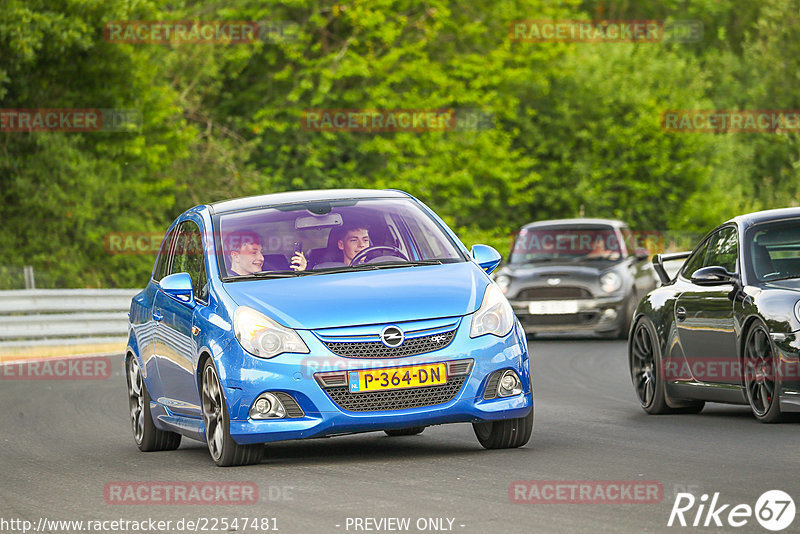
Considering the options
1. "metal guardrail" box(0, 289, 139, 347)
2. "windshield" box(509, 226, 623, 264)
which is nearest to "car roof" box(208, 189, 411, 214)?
"windshield" box(509, 226, 623, 264)

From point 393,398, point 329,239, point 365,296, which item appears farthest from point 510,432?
point 329,239

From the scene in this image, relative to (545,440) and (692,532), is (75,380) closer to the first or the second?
(545,440)

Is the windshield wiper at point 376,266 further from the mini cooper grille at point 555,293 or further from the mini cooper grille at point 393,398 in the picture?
the mini cooper grille at point 555,293

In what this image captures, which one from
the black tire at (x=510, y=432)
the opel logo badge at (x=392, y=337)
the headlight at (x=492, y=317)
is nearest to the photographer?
the opel logo badge at (x=392, y=337)

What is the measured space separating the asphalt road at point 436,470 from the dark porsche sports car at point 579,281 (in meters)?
9.00

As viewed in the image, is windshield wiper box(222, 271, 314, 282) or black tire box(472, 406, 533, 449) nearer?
black tire box(472, 406, 533, 449)

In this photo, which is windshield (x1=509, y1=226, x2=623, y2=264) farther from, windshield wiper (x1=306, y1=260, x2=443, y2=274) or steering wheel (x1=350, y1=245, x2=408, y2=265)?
windshield wiper (x1=306, y1=260, x2=443, y2=274)

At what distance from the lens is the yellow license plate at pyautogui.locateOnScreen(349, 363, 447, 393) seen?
898cm

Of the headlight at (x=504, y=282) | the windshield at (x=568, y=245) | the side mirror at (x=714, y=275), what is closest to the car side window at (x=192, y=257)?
the side mirror at (x=714, y=275)

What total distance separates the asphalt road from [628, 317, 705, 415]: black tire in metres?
0.13

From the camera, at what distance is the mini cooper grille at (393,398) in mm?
9008

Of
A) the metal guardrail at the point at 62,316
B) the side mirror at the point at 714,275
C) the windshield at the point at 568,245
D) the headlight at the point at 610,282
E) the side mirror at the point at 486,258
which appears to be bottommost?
the metal guardrail at the point at 62,316

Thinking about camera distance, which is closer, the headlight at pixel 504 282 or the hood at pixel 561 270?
the hood at pixel 561 270

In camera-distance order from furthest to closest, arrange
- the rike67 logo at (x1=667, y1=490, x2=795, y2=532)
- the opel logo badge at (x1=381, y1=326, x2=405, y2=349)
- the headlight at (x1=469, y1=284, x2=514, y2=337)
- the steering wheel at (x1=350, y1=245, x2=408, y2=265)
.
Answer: the steering wheel at (x1=350, y1=245, x2=408, y2=265) → the headlight at (x1=469, y1=284, x2=514, y2=337) → the opel logo badge at (x1=381, y1=326, x2=405, y2=349) → the rike67 logo at (x1=667, y1=490, x2=795, y2=532)
